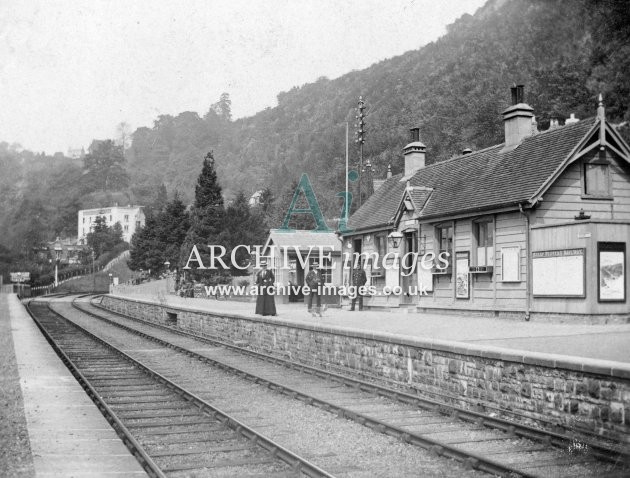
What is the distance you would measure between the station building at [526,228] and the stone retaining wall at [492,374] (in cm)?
581

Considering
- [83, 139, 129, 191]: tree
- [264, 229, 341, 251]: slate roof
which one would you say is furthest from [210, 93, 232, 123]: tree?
[264, 229, 341, 251]: slate roof

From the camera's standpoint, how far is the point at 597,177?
63.7 ft

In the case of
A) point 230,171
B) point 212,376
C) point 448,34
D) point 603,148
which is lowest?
point 212,376

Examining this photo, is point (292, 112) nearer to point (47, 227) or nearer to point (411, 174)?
point (47, 227)

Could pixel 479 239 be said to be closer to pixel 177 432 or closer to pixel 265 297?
pixel 265 297

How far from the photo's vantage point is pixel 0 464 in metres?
6.94

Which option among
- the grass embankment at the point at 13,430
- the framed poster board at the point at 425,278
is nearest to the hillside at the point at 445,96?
the framed poster board at the point at 425,278

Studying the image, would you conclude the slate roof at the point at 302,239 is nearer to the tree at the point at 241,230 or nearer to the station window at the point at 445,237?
the station window at the point at 445,237

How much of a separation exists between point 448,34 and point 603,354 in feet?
302

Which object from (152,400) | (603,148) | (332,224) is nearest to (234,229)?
(332,224)

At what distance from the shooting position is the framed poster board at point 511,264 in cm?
1859

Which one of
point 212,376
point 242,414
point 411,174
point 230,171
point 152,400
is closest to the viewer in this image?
point 242,414

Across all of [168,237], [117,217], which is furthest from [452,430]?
[117,217]

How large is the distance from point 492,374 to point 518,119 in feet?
44.2
